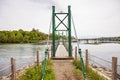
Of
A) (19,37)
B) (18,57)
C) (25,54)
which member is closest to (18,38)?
(19,37)

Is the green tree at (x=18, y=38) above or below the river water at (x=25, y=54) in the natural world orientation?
above

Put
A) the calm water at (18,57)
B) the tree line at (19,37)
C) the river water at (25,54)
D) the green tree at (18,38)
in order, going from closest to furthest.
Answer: the calm water at (18,57), the river water at (25,54), the tree line at (19,37), the green tree at (18,38)

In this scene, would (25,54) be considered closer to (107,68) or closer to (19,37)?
(107,68)

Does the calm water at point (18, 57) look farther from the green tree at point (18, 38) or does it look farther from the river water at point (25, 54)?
the green tree at point (18, 38)

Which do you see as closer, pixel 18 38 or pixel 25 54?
pixel 25 54

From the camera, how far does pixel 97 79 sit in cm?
635

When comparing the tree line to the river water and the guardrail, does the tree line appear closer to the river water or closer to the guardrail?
the river water

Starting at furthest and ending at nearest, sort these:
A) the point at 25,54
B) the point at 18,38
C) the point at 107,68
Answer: the point at 18,38 < the point at 25,54 < the point at 107,68

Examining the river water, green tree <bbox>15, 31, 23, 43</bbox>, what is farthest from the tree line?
the river water

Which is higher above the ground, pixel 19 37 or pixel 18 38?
pixel 19 37

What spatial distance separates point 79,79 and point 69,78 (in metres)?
0.36

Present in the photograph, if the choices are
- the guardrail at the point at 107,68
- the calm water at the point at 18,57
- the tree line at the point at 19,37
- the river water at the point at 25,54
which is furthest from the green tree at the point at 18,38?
the guardrail at the point at 107,68

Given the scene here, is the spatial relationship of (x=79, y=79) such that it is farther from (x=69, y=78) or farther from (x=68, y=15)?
(x=68, y=15)

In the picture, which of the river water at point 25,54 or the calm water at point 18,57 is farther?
the river water at point 25,54
